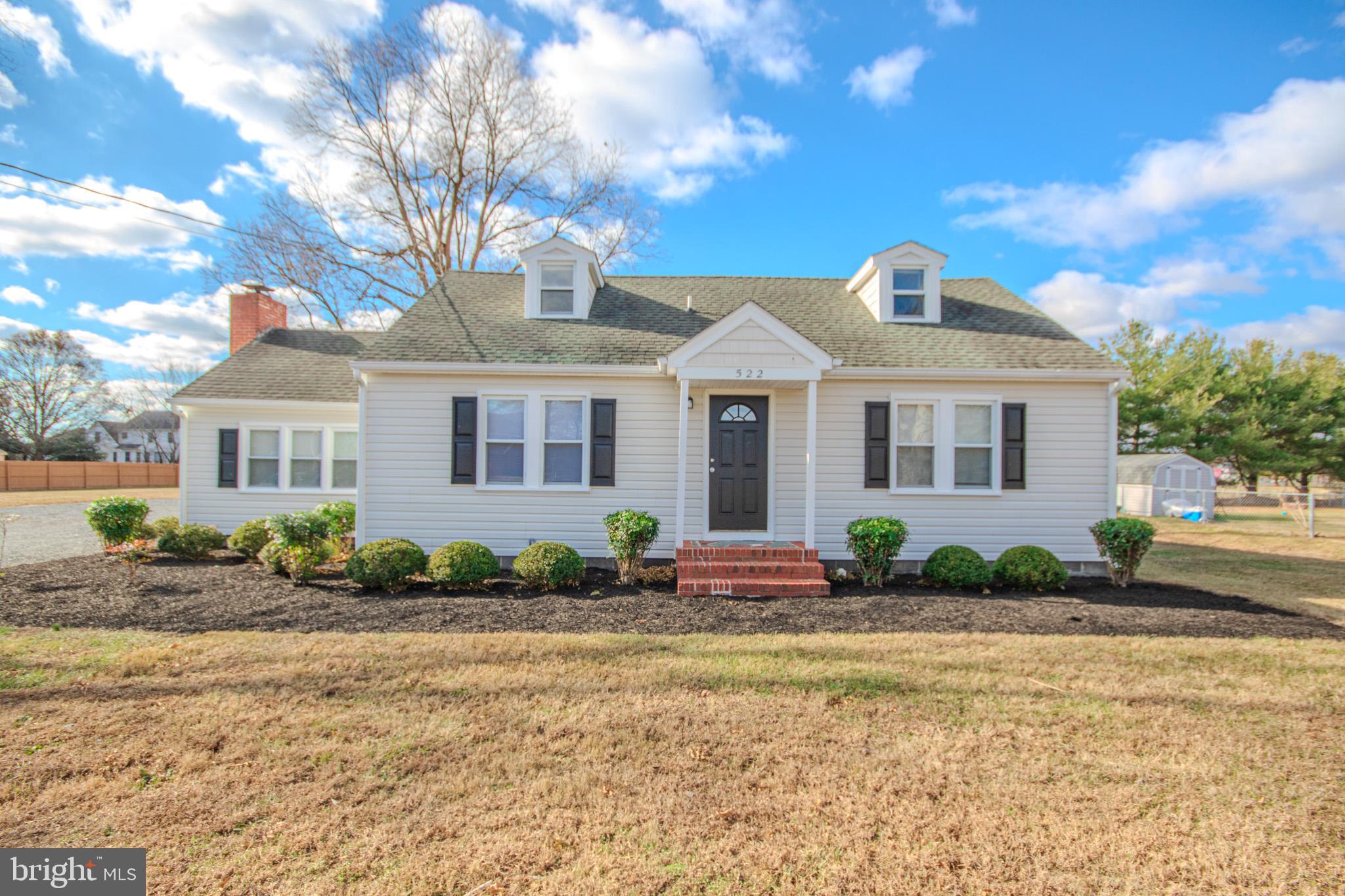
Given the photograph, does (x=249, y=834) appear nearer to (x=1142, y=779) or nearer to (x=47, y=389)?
(x=1142, y=779)

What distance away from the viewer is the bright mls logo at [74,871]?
100 inches

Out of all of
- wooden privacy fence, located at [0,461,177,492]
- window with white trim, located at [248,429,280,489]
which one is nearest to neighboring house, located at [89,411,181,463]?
wooden privacy fence, located at [0,461,177,492]

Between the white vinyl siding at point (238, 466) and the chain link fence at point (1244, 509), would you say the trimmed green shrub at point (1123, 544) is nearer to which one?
the chain link fence at point (1244, 509)

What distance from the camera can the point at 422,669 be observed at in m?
5.01

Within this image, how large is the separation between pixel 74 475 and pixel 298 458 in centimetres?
3143

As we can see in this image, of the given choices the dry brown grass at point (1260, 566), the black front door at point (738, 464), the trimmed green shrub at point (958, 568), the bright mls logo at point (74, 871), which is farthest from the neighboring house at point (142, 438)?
the dry brown grass at point (1260, 566)

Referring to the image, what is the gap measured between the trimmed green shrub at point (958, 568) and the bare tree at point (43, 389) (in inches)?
2184

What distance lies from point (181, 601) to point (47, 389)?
162 feet

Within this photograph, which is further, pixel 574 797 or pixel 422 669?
pixel 422 669

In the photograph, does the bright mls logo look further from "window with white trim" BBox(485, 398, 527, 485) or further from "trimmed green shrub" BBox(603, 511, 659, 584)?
"window with white trim" BBox(485, 398, 527, 485)

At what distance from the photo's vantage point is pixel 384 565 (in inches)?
305

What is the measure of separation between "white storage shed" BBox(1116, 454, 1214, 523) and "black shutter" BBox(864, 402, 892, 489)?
60.2 feet

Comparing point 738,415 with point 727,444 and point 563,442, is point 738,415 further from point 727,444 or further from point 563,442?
point 563,442

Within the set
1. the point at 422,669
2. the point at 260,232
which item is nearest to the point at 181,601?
the point at 422,669
